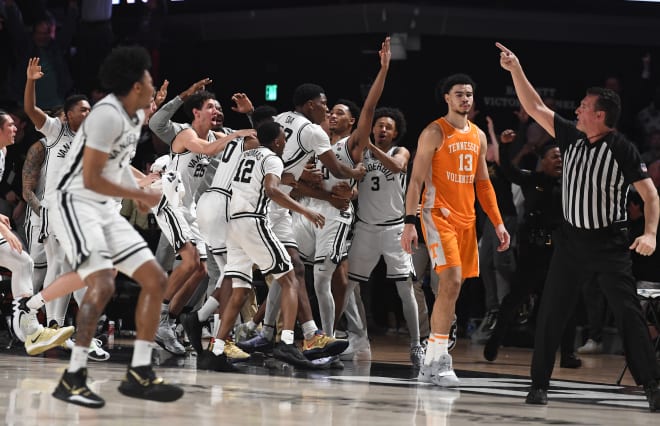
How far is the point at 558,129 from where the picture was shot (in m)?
6.36

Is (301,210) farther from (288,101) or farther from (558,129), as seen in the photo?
(288,101)

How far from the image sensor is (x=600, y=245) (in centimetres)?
609

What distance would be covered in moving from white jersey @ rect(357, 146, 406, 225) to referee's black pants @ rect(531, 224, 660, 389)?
2.91m

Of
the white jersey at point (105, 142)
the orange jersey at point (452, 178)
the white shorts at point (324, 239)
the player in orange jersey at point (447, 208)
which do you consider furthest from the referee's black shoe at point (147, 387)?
the white shorts at point (324, 239)

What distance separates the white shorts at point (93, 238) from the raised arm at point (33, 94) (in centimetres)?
259

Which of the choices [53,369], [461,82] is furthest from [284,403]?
[461,82]

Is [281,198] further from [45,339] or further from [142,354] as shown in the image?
[142,354]

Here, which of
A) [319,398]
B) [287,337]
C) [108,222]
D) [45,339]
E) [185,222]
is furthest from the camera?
[185,222]

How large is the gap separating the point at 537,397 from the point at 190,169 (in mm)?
4017

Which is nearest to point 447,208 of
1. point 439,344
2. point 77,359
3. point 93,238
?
point 439,344

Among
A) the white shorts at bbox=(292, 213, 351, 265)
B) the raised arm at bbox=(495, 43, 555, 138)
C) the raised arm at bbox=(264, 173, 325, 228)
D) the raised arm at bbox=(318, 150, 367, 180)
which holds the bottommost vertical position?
the white shorts at bbox=(292, 213, 351, 265)

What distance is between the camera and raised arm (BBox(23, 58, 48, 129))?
736cm

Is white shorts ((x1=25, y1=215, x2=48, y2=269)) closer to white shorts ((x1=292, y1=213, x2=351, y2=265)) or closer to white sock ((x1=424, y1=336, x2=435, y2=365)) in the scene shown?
white shorts ((x1=292, y1=213, x2=351, y2=265))

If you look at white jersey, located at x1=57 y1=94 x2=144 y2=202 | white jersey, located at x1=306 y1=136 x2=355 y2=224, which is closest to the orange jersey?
white jersey, located at x1=306 y1=136 x2=355 y2=224
